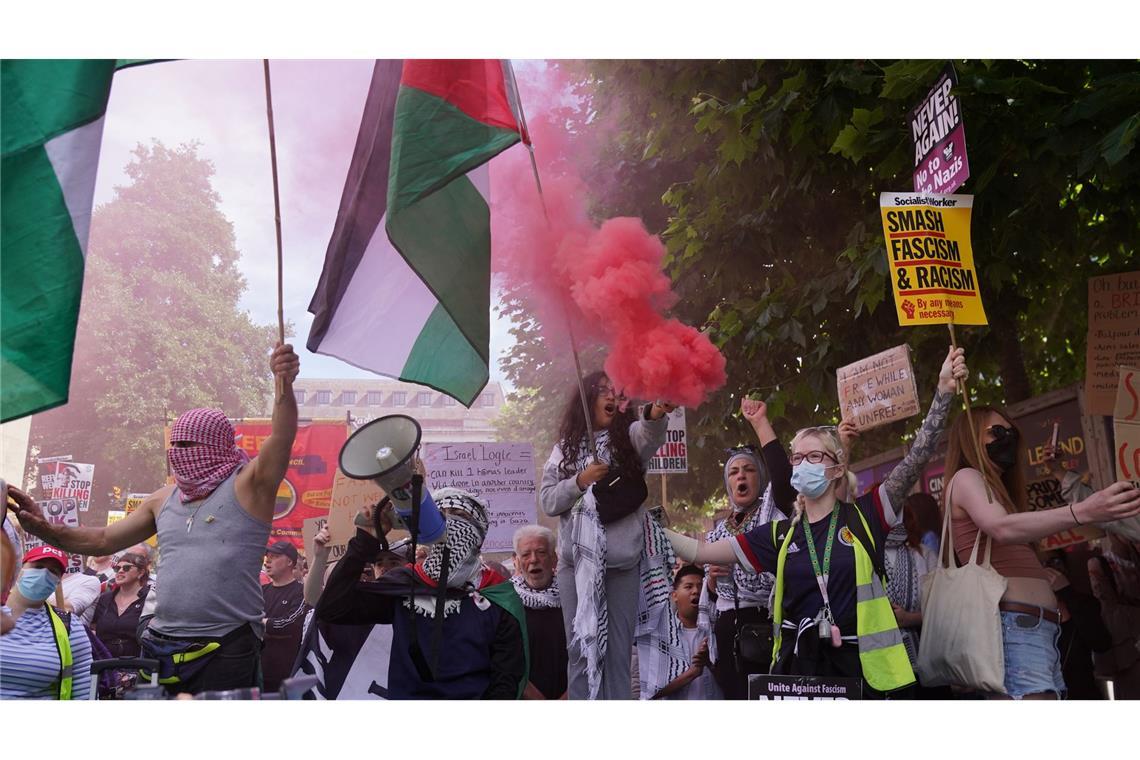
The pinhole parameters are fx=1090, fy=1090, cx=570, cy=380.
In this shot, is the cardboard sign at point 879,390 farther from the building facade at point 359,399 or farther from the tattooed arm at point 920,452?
the building facade at point 359,399

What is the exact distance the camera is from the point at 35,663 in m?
4.82

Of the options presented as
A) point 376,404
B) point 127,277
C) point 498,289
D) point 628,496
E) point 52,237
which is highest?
point 127,277

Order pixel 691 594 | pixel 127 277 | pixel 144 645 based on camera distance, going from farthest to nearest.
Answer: pixel 127 277 → pixel 691 594 → pixel 144 645

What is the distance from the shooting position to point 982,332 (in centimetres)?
746

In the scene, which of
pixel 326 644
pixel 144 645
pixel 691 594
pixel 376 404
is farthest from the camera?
pixel 376 404

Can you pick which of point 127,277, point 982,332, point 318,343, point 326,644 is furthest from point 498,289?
point 127,277

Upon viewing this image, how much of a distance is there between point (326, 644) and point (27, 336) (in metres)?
2.12

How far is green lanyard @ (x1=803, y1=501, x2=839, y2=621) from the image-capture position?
4840 mm

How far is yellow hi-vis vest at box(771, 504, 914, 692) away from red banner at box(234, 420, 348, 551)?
21.0 ft

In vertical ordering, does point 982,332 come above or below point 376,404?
below

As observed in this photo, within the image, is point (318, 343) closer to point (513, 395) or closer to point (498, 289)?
point (498, 289)

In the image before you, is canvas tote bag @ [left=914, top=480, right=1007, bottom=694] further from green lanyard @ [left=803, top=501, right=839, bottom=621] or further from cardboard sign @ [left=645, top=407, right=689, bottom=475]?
cardboard sign @ [left=645, top=407, right=689, bottom=475]

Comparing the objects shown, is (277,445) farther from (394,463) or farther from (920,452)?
(920,452)

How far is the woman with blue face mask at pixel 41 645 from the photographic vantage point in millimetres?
4789
